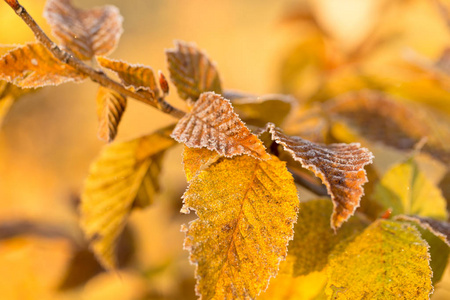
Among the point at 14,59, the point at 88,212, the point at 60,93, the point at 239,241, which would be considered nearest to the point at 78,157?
the point at 60,93

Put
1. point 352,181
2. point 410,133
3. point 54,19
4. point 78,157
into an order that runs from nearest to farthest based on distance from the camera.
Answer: point 352,181
point 54,19
point 410,133
point 78,157

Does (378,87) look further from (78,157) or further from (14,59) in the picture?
(78,157)

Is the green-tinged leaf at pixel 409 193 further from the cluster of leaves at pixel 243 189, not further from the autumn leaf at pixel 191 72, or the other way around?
the autumn leaf at pixel 191 72

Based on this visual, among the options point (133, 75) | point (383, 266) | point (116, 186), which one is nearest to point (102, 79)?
point (133, 75)

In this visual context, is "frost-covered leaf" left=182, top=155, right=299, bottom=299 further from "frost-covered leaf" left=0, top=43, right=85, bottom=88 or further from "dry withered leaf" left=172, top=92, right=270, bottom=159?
"frost-covered leaf" left=0, top=43, right=85, bottom=88

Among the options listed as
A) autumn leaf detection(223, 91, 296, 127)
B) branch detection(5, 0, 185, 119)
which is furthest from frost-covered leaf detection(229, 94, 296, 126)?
branch detection(5, 0, 185, 119)

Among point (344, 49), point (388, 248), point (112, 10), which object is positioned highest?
point (112, 10)

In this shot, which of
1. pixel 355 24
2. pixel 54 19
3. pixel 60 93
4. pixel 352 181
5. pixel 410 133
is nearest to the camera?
pixel 352 181

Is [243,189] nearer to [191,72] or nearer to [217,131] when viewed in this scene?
[217,131]

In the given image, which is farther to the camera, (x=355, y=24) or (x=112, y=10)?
(x=355, y=24)
